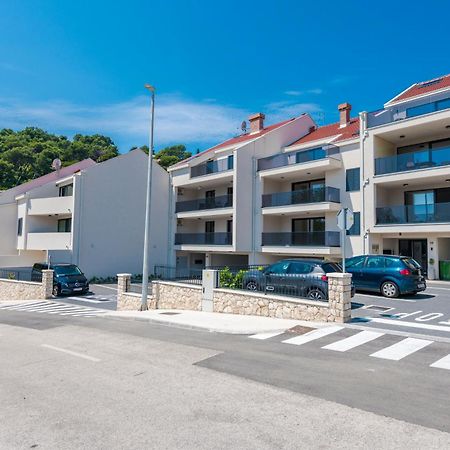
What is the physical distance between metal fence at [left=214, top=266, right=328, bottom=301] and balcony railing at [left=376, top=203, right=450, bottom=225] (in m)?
11.4

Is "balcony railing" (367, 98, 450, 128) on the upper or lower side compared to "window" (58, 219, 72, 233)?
upper

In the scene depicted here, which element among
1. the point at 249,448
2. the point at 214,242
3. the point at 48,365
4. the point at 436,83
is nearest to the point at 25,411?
the point at 48,365

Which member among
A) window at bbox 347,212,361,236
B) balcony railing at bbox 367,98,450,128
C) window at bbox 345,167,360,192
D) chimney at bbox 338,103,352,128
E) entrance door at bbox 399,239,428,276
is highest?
chimney at bbox 338,103,352,128

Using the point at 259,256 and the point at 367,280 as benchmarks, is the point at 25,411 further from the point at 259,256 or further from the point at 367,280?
the point at 259,256

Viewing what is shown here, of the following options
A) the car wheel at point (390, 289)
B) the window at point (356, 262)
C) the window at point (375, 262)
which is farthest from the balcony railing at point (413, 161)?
the car wheel at point (390, 289)

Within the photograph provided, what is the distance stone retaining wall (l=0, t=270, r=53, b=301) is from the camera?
23.8 meters

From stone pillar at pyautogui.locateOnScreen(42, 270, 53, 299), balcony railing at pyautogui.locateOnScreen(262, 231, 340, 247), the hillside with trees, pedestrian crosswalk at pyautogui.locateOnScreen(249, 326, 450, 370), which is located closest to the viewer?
pedestrian crosswalk at pyautogui.locateOnScreen(249, 326, 450, 370)

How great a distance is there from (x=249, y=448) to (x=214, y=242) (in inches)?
1079

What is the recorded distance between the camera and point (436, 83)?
86.2ft

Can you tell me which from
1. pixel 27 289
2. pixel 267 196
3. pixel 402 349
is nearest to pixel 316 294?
pixel 402 349

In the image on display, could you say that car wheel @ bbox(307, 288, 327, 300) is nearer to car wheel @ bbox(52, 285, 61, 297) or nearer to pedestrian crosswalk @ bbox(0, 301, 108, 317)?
pedestrian crosswalk @ bbox(0, 301, 108, 317)

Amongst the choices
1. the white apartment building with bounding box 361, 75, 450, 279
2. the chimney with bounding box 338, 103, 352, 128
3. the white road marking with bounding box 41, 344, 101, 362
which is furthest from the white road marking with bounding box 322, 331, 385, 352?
the chimney with bounding box 338, 103, 352, 128

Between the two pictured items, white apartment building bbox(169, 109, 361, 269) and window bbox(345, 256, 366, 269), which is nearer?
window bbox(345, 256, 366, 269)

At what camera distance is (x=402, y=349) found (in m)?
8.37
